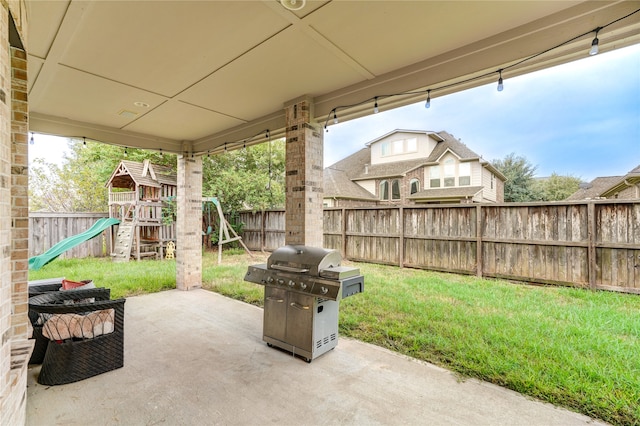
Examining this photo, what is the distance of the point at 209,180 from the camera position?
10.9 metres

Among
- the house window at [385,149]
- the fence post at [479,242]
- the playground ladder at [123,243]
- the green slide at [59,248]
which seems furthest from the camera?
the house window at [385,149]

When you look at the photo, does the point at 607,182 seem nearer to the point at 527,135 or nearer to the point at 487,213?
the point at 527,135

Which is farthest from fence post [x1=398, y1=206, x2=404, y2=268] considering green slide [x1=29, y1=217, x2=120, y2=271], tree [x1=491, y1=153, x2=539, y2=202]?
tree [x1=491, y1=153, x2=539, y2=202]

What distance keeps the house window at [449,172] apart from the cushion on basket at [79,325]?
46.3 ft

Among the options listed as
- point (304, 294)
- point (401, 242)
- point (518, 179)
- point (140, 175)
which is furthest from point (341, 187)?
point (518, 179)

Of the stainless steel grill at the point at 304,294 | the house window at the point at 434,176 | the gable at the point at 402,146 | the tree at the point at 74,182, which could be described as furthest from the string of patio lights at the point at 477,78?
the gable at the point at 402,146

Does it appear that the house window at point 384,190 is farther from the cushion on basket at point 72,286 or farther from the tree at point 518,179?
the cushion on basket at point 72,286

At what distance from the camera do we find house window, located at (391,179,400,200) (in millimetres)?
15070

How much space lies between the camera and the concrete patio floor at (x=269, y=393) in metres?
2.14

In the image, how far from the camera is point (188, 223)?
5863mm

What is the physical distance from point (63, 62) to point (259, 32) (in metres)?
2.01

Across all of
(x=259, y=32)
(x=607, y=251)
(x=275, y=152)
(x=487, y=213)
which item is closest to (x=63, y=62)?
(x=259, y=32)

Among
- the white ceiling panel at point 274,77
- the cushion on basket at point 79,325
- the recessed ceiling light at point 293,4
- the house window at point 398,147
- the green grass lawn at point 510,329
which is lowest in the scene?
the green grass lawn at point 510,329

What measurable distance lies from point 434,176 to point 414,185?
1022 mm
